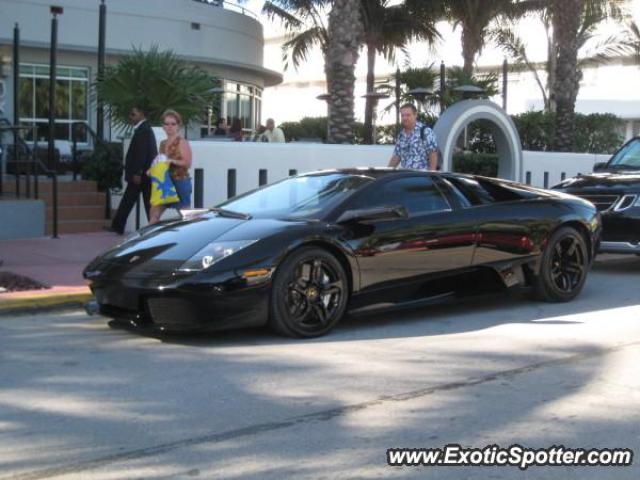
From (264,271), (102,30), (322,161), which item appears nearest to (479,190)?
(264,271)

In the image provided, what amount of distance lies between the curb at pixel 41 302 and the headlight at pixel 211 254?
2.42 m

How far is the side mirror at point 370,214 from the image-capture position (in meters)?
7.08

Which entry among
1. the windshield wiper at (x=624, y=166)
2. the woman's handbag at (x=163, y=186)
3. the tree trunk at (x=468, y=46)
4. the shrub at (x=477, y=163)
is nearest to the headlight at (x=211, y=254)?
the woman's handbag at (x=163, y=186)

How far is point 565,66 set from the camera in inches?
774

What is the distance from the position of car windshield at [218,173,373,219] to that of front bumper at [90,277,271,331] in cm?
95

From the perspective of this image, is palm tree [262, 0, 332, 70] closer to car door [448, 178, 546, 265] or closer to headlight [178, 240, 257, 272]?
car door [448, 178, 546, 265]

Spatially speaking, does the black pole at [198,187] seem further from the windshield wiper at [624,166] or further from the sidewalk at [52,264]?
the windshield wiper at [624,166]

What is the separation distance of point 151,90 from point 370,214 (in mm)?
7372

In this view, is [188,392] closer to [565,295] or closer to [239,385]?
[239,385]

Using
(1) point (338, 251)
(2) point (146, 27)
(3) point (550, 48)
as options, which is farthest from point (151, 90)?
(3) point (550, 48)

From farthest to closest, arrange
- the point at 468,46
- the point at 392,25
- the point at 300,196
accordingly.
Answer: the point at 392,25
the point at 468,46
the point at 300,196

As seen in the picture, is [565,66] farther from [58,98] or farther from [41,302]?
[41,302]

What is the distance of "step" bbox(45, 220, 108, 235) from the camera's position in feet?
42.4

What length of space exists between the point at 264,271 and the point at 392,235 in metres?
1.29
